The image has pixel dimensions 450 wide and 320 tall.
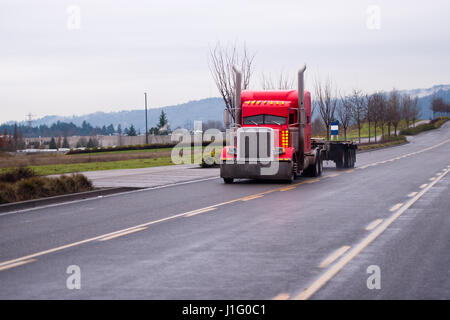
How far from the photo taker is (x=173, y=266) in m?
8.39

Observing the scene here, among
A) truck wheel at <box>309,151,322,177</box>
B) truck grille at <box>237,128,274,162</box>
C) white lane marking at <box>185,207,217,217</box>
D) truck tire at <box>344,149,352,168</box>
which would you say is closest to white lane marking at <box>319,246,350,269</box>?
white lane marking at <box>185,207,217,217</box>

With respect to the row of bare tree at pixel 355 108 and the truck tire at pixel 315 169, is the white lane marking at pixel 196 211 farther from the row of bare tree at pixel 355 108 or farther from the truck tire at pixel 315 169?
the row of bare tree at pixel 355 108

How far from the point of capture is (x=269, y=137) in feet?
73.5

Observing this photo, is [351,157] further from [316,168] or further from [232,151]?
[232,151]

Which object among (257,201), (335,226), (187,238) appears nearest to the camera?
(187,238)

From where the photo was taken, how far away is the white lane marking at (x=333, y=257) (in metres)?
8.44

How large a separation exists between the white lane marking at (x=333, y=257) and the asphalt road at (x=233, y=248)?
14 mm

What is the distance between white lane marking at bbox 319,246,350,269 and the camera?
8.44m

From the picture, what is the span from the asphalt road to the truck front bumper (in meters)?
4.30

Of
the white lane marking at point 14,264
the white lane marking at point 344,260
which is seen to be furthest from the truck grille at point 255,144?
the white lane marking at point 14,264
